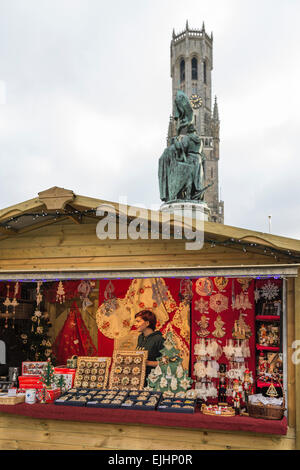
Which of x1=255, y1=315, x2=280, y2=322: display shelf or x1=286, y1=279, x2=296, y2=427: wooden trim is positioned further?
x1=255, y1=315, x2=280, y2=322: display shelf

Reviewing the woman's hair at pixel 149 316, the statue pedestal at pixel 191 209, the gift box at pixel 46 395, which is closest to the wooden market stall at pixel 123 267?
the gift box at pixel 46 395

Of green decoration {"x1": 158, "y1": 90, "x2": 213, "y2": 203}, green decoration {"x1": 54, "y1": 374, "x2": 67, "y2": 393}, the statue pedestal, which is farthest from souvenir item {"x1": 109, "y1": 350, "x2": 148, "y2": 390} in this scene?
green decoration {"x1": 158, "y1": 90, "x2": 213, "y2": 203}

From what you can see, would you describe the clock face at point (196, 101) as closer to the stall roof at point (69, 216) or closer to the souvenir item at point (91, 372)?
the stall roof at point (69, 216)

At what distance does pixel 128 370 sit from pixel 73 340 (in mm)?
1610

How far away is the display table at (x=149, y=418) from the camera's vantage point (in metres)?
5.93

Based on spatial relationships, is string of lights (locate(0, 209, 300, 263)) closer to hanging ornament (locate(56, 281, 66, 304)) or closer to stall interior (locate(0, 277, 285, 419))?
stall interior (locate(0, 277, 285, 419))

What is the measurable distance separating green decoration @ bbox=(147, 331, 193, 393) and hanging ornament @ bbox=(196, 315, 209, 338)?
568mm

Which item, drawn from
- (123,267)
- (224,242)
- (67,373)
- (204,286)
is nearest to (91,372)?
(67,373)

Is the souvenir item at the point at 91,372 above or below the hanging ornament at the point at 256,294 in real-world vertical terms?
below

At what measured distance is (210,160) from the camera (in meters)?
62.6

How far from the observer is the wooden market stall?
6074 mm
